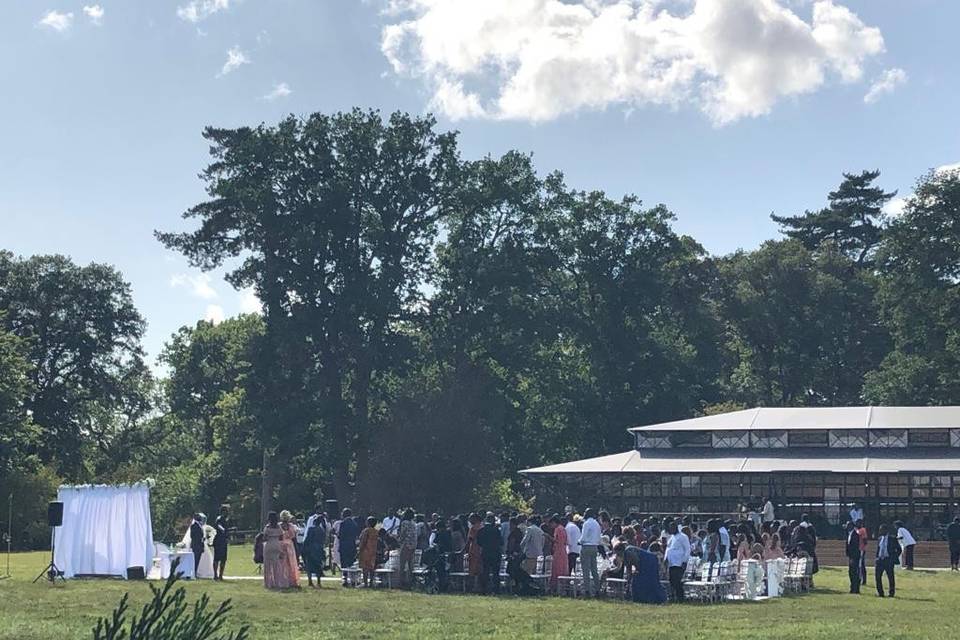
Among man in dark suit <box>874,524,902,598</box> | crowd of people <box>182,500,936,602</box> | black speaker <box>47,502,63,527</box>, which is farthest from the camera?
black speaker <box>47,502,63,527</box>

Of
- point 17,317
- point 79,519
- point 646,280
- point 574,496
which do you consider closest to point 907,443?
point 574,496

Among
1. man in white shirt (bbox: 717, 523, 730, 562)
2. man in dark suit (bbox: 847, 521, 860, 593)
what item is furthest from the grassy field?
man in white shirt (bbox: 717, 523, 730, 562)

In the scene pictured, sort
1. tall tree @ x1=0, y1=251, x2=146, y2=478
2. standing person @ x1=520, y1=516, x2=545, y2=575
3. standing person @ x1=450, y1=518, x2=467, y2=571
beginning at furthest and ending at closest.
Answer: tall tree @ x1=0, y1=251, x2=146, y2=478 < standing person @ x1=450, y1=518, x2=467, y2=571 < standing person @ x1=520, y1=516, x2=545, y2=575

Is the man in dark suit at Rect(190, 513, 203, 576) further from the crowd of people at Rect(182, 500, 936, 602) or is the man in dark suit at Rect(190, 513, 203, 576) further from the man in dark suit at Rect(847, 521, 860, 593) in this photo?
the man in dark suit at Rect(847, 521, 860, 593)

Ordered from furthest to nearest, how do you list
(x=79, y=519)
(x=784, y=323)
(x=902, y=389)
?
(x=784, y=323) → (x=902, y=389) → (x=79, y=519)

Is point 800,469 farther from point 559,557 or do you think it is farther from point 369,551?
point 369,551

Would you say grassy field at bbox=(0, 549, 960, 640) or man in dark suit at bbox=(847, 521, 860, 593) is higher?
man in dark suit at bbox=(847, 521, 860, 593)

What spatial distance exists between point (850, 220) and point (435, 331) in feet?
132

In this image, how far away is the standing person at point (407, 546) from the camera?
25297 mm

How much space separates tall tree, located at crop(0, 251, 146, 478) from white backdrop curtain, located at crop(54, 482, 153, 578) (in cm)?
3827

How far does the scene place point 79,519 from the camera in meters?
27.1

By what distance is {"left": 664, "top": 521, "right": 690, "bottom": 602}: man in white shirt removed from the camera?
73.3 ft

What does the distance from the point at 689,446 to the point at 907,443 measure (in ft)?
25.4

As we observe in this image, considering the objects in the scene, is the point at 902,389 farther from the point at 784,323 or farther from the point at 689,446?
the point at 689,446
